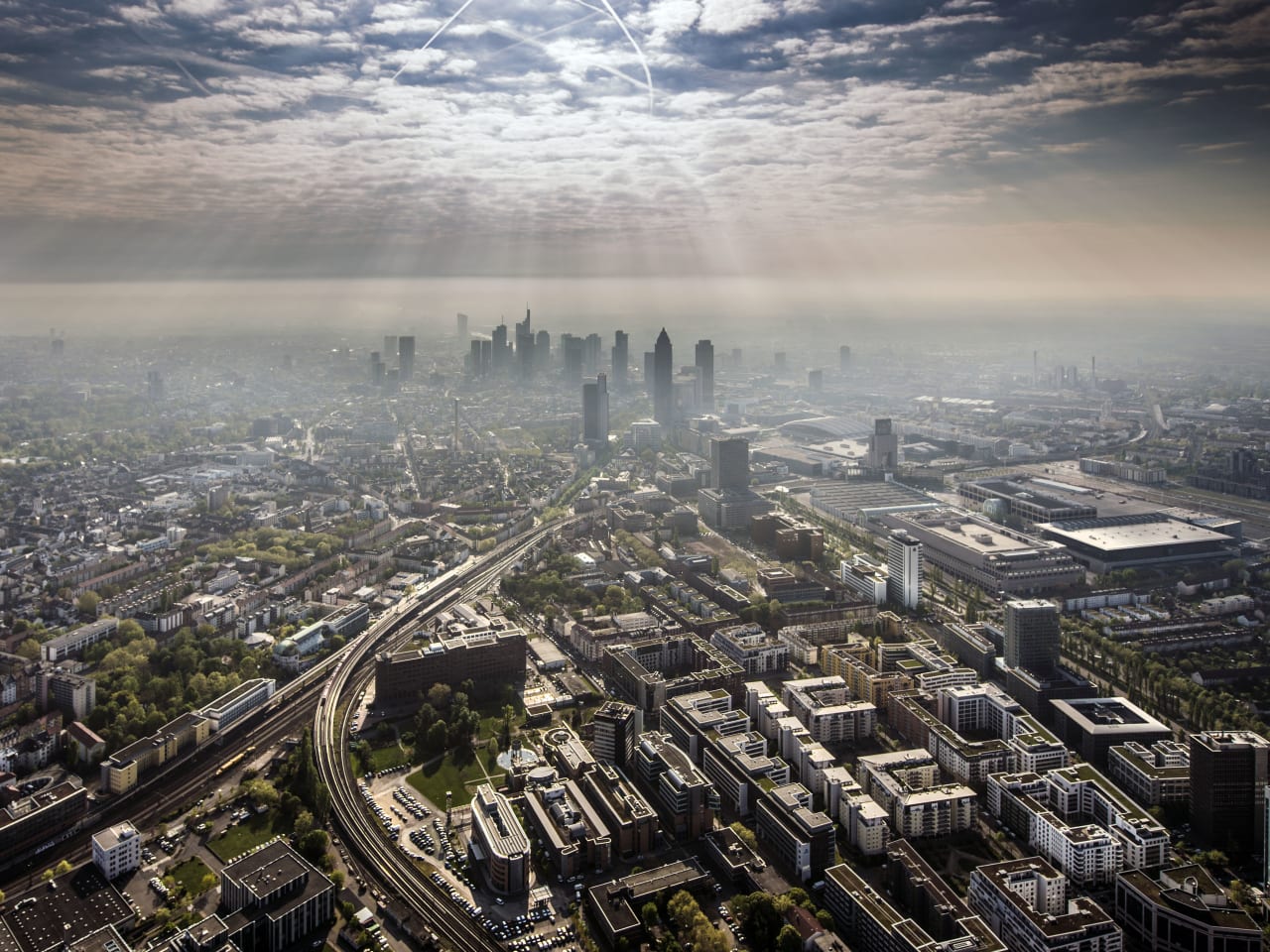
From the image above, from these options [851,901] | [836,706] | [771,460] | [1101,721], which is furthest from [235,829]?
[771,460]

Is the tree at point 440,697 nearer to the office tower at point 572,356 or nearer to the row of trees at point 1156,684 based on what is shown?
the row of trees at point 1156,684

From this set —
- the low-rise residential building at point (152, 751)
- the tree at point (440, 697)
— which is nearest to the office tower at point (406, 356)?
the tree at point (440, 697)

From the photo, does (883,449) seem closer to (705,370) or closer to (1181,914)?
(705,370)

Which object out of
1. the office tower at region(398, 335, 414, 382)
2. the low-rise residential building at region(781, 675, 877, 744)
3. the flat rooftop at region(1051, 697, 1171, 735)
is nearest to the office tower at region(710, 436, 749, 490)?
the low-rise residential building at region(781, 675, 877, 744)

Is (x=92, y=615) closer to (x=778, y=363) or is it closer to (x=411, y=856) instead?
(x=411, y=856)

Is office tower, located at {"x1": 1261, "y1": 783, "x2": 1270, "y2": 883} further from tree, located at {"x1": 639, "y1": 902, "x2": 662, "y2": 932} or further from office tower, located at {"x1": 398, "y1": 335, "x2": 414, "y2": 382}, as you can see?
office tower, located at {"x1": 398, "y1": 335, "x2": 414, "y2": 382}
